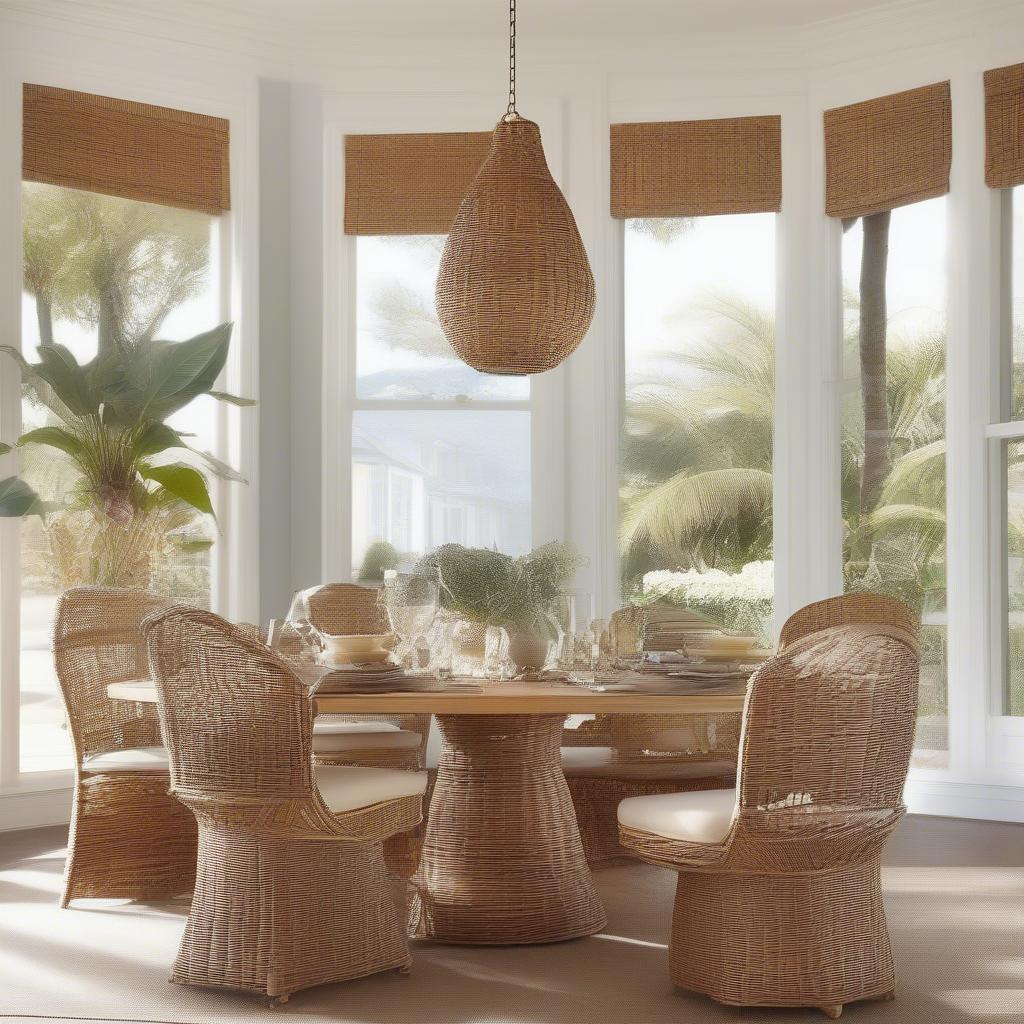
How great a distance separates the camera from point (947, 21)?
5.11 m

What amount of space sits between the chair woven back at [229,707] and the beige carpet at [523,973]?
47 cm

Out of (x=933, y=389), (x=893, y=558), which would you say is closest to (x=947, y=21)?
(x=933, y=389)

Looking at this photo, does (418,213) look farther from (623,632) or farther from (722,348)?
(623,632)

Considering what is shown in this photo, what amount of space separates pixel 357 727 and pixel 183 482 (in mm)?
1408

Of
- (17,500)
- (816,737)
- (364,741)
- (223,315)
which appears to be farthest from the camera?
(223,315)

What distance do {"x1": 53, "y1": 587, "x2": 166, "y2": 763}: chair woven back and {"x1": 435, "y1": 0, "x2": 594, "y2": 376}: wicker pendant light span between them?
3.92 ft

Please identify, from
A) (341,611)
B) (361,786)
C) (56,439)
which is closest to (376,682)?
(361,786)

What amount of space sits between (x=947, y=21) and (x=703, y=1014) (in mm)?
4057

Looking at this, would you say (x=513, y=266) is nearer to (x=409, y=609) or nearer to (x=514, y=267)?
(x=514, y=267)

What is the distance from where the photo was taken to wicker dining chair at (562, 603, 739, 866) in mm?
3816

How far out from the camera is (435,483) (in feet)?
18.3

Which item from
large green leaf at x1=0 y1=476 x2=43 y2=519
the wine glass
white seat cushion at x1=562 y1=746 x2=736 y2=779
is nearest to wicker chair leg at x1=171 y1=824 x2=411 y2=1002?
the wine glass

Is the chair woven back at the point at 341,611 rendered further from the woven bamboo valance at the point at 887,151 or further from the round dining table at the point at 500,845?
the woven bamboo valance at the point at 887,151

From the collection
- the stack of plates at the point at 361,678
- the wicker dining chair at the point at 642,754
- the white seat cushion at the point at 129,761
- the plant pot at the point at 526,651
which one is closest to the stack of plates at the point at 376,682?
the stack of plates at the point at 361,678
